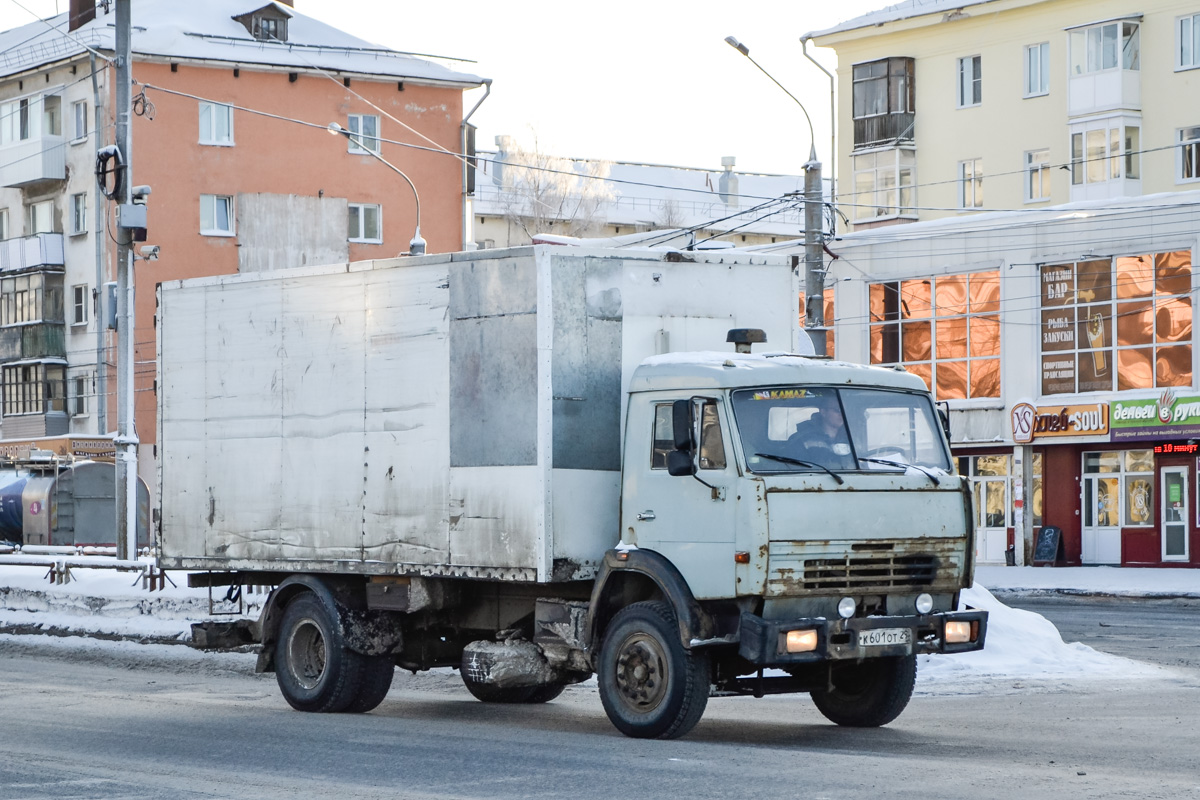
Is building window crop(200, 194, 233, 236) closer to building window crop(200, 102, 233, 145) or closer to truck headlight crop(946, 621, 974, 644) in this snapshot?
building window crop(200, 102, 233, 145)

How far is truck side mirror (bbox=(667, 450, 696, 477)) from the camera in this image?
1217 cm

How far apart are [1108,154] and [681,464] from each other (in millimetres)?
41366

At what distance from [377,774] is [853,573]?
3302mm

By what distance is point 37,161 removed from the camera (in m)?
61.0

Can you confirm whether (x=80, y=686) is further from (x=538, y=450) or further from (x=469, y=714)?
(x=538, y=450)

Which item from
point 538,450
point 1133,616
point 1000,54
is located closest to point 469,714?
point 538,450

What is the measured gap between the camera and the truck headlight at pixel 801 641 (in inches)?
463

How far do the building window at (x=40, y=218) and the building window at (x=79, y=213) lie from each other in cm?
113

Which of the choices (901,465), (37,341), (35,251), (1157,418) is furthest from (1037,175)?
(901,465)

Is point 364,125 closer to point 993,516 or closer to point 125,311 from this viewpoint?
point 993,516

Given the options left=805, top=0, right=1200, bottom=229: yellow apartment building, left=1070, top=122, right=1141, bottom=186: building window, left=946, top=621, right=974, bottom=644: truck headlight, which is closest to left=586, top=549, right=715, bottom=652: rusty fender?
left=946, top=621, right=974, bottom=644: truck headlight

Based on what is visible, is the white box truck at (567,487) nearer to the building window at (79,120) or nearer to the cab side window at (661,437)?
the cab side window at (661,437)

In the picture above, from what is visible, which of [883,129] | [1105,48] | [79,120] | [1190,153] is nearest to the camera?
[1190,153]

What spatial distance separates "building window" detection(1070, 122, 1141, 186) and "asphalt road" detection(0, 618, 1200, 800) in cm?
3607
